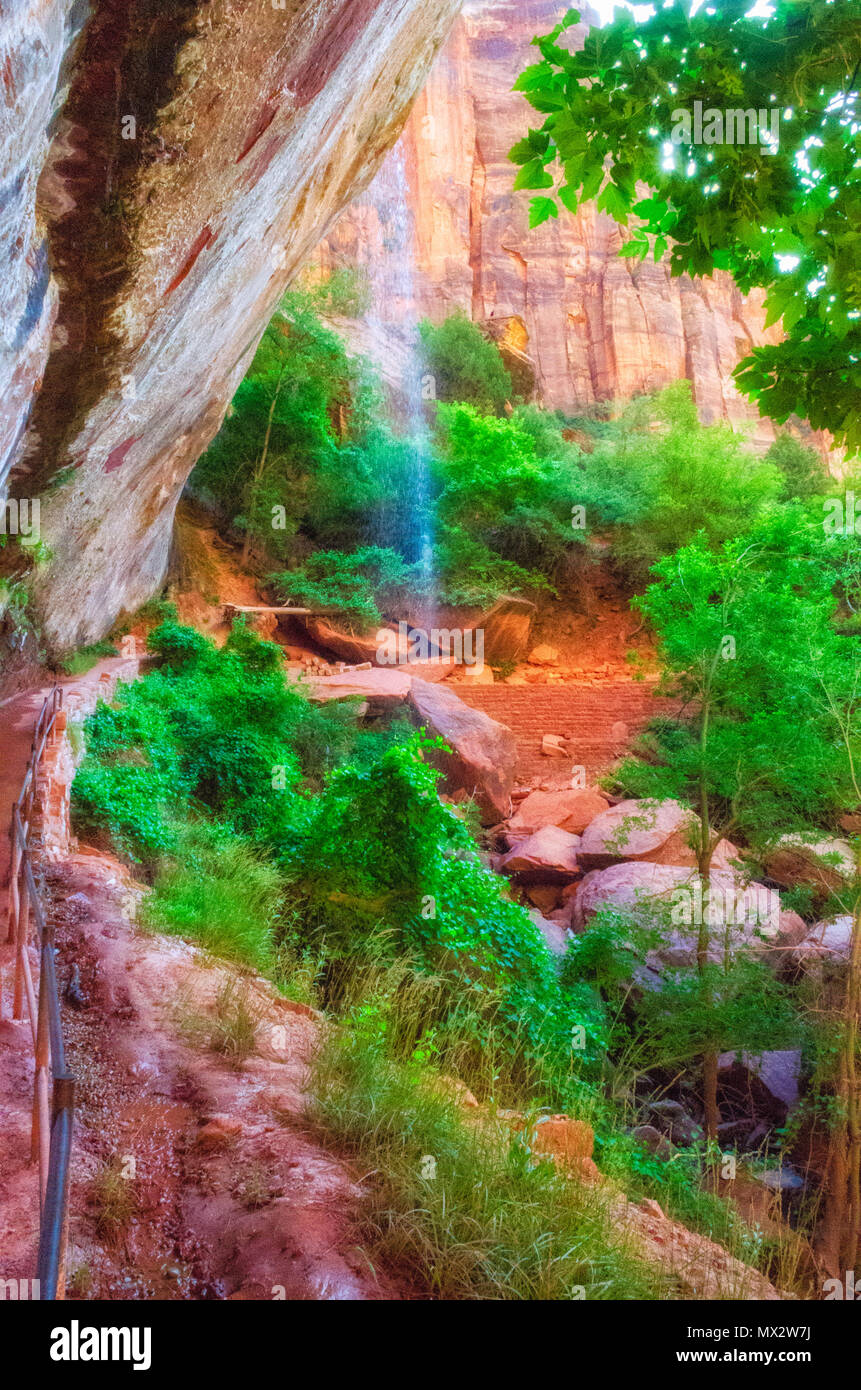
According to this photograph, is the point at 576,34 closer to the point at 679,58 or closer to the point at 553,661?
the point at 553,661

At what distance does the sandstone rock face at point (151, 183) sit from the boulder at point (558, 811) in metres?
9.05

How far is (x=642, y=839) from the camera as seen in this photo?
43.4ft

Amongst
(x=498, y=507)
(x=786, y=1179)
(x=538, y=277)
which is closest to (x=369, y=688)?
(x=786, y=1179)

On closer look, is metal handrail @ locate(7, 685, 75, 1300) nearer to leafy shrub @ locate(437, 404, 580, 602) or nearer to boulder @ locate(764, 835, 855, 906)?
boulder @ locate(764, 835, 855, 906)

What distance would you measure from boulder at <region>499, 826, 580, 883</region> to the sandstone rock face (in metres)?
8.27

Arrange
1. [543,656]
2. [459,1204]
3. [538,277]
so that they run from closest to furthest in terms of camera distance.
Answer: [459,1204]
[543,656]
[538,277]

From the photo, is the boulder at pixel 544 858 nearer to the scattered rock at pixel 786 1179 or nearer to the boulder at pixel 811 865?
the boulder at pixel 811 865

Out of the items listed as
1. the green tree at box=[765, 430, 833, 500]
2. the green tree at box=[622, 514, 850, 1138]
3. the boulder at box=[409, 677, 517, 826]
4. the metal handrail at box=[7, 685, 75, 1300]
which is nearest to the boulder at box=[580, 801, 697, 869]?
the green tree at box=[622, 514, 850, 1138]

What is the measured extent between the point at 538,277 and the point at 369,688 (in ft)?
85.7

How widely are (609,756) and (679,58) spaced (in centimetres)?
1712

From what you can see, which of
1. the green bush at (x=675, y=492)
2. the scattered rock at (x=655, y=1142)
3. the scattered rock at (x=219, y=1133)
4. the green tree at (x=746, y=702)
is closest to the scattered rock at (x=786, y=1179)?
the green tree at (x=746, y=702)

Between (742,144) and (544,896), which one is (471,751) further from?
(742,144)

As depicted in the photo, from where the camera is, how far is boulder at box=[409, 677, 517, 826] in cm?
1535

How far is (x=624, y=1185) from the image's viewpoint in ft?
13.8
